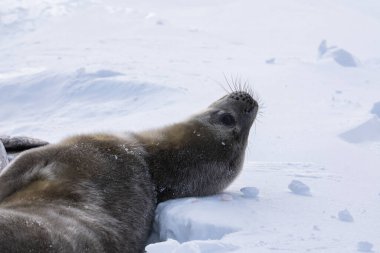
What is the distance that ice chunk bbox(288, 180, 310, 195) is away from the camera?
493 cm

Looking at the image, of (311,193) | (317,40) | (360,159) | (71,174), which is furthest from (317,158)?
(317,40)

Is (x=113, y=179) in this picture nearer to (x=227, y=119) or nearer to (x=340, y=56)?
(x=227, y=119)

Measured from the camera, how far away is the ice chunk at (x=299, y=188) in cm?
493

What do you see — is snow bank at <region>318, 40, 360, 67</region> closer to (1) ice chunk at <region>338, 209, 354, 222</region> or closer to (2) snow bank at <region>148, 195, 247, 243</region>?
(2) snow bank at <region>148, 195, 247, 243</region>

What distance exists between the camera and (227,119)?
5.06 m

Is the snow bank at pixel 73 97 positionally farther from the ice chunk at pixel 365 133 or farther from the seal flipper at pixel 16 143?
the seal flipper at pixel 16 143

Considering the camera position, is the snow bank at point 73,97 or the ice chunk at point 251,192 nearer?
the ice chunk at point 251,192

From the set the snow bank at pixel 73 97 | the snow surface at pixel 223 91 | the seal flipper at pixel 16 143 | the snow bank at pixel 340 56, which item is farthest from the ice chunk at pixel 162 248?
the snow bank at pixel 340 56

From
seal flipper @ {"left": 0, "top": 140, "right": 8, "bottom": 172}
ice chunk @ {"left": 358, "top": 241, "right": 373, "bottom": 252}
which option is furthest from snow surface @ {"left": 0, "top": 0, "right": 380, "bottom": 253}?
seal flipper @ {"left": 0, "top": 140, "right": 8, "bottom": 172}

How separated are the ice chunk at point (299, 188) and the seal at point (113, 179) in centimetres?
34

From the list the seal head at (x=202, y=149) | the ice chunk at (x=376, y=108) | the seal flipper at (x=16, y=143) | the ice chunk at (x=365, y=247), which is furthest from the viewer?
the ice chunk at (x=376, y=108)

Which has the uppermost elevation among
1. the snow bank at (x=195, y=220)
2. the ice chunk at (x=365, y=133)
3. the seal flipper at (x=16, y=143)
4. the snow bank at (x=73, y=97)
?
the snow bank at (x=195, y=220)

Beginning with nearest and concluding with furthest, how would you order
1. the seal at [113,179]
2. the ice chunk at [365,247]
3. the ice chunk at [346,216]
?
the seal at [113,179] < the ice chunk at [365,247] < the ice chunk at [346,216]

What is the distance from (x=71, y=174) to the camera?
4207 millimetres
